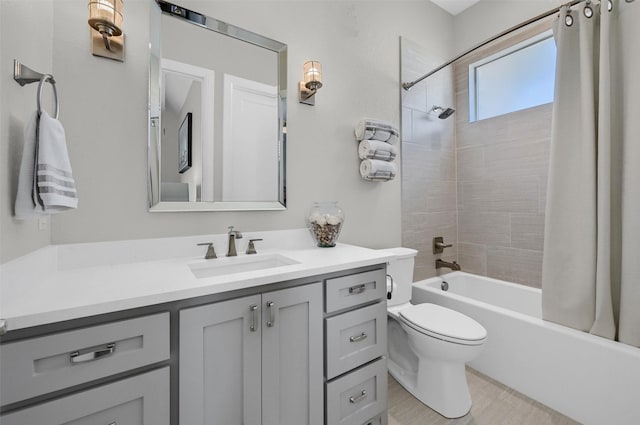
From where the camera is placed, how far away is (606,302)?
1457mm

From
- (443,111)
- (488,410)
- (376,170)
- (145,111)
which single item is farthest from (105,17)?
(488,410)

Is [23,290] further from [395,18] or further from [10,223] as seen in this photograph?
[395,18]

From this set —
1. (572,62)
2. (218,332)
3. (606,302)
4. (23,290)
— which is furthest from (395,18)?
(23,290)

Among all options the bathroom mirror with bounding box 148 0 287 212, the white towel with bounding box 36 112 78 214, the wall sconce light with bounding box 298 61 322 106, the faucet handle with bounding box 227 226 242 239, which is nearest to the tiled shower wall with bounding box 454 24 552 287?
the wall sconce light with bounding box 298 61 322 106

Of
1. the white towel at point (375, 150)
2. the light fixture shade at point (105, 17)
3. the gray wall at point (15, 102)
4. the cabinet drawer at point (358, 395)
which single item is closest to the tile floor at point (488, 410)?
the cabinet drawer at point (358, 395)

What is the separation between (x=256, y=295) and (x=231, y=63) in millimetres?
1261

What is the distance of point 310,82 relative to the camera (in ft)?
5.47

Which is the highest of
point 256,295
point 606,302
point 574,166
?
point 574,166

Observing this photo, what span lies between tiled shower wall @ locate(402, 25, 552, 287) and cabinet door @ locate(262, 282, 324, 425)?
1413 millimetres

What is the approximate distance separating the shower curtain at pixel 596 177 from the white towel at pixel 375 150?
98cm

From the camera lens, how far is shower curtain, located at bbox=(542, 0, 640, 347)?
1.40 meters

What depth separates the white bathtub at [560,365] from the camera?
1.34m

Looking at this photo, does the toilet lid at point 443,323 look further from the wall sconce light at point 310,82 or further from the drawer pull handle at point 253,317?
the wall sconce light at point 310,82

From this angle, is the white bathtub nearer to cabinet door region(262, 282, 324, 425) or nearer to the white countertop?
the white countertop
